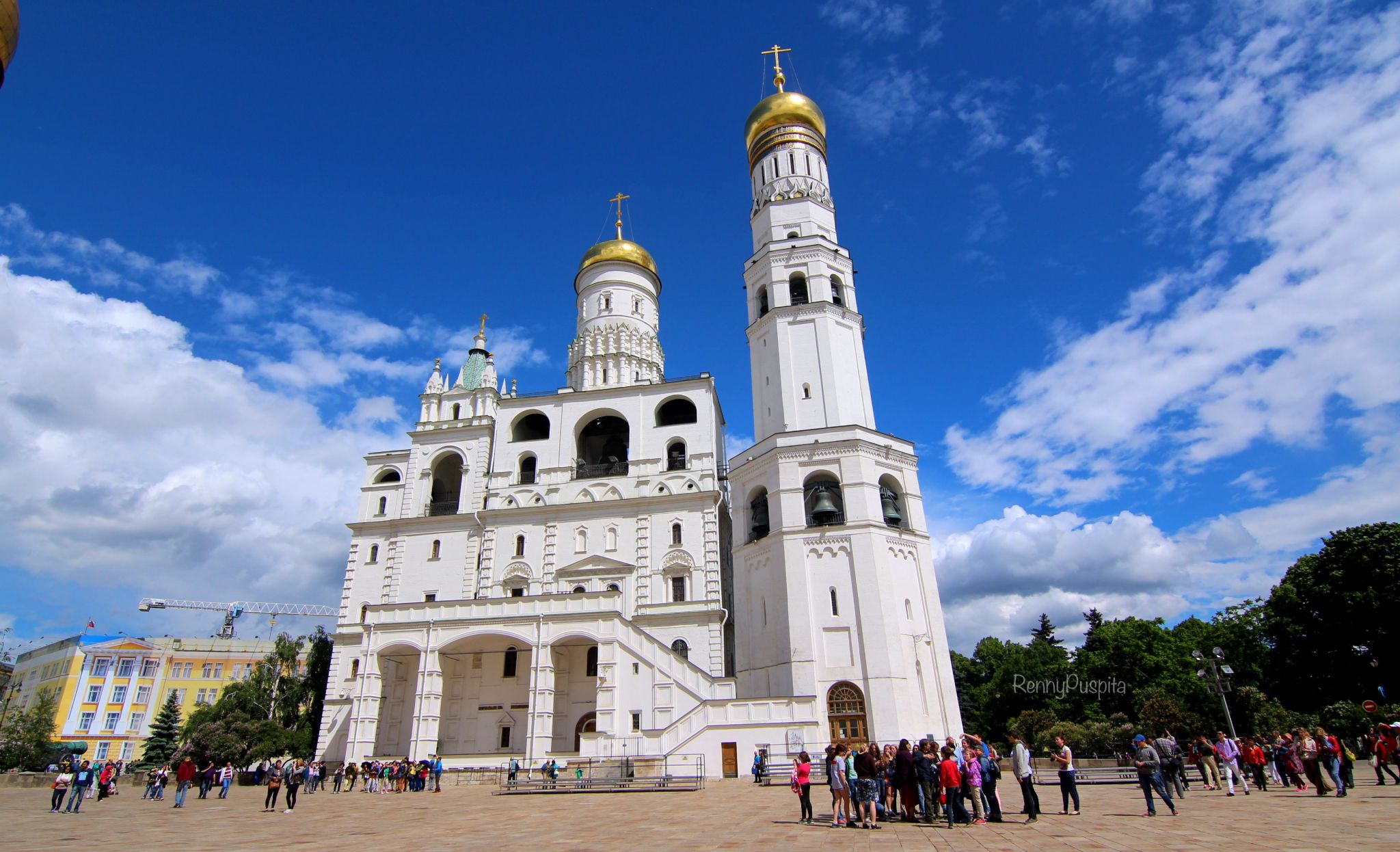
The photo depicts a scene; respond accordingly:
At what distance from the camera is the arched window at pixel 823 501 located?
29.5m

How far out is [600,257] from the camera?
45469mm

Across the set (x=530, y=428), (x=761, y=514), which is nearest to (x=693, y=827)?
(x=761, y=514)

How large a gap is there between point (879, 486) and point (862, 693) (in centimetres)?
818

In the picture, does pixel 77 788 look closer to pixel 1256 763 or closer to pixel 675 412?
pixel 675 412

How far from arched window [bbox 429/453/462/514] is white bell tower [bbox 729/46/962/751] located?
49.2ft

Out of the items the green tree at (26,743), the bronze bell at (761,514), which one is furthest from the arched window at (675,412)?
the green tree at (26,743)

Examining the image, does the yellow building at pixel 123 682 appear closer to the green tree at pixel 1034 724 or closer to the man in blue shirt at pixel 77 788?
the man in blue shirt at pixel 77 788

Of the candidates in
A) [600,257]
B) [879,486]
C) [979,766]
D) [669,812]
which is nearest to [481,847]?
[669,812]

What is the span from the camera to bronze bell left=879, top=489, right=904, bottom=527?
30156mm

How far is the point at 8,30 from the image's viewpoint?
32.9 feet

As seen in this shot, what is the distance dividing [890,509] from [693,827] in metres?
20.3

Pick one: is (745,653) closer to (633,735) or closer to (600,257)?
(633,735)

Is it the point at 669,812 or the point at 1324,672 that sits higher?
the point at 1324,672

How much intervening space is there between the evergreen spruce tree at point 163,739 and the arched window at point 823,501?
3765 centimetres
